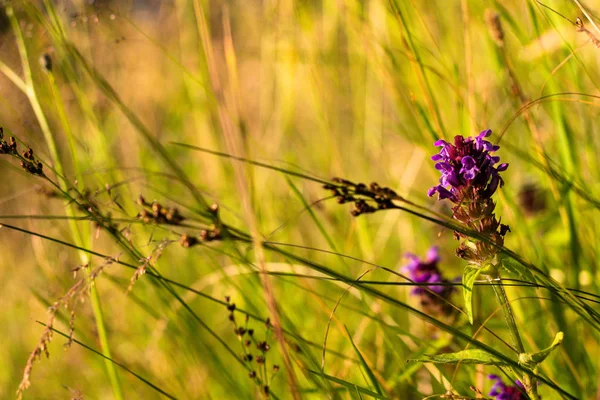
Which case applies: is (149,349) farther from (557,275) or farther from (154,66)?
(154,66)

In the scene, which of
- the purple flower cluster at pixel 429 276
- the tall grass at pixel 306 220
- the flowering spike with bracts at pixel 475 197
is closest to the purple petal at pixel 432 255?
the purple flower cluster at pixel 429 276

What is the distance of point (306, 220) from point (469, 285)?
81.9 inches

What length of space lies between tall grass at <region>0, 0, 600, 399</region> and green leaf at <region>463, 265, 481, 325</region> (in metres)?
0.05

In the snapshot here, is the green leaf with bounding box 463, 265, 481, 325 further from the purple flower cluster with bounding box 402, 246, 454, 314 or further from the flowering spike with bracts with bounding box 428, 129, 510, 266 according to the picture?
Result: the purple flower cluster with bounding box 402, 246, 454, 314

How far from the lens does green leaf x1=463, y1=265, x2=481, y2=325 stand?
75cm

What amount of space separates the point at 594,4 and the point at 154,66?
344cm

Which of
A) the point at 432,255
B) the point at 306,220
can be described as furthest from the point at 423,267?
the point at 306,220

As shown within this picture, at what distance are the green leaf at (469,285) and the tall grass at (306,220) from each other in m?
0.05

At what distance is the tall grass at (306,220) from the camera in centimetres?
94

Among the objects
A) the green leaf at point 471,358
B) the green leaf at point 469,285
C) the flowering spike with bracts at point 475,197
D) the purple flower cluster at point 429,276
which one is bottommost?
the green leaf at point 471,358

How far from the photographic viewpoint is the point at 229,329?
84.5 inches

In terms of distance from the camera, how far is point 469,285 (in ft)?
2.51

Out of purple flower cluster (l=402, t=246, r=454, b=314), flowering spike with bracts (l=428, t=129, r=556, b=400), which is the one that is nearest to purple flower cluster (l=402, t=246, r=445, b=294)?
purple flower cluster (l=402, t=246, r=454, b=314)

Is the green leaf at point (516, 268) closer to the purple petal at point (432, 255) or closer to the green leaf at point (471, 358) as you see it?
the green leaf at point (471, 358)
